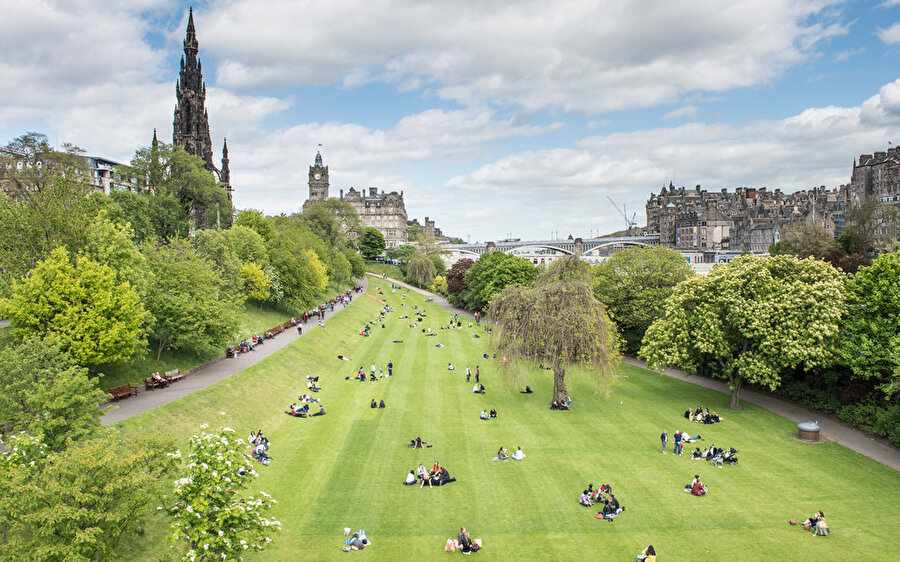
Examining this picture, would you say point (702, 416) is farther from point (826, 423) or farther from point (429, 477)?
point (429, 477)

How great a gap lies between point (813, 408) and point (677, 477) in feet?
53.3

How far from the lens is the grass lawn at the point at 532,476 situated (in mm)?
22109

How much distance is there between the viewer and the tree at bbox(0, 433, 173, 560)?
1549cm

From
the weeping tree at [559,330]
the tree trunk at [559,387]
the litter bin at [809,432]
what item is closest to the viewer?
the litter bin at [809,432]

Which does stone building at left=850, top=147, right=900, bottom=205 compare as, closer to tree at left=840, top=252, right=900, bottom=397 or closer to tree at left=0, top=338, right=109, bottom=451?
tree at left=840, top=252, right=900, bottom=397

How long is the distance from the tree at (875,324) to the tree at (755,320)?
0.89 metres

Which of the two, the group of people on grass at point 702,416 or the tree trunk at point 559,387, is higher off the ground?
the tree trunk at point 559,387

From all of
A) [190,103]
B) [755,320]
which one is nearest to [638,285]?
[755,320]

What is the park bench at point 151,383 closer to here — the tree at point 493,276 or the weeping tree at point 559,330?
the weeping tree at point 559,330

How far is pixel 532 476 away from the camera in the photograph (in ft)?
92.3

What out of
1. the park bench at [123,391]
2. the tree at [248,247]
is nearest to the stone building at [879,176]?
the tree at [248,247]

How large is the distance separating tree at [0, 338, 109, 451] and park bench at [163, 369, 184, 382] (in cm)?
1332

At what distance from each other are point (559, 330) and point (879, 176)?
472ft

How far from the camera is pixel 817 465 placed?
2948 cm
